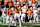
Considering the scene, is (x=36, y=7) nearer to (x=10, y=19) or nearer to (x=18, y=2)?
(x=18, y=2)

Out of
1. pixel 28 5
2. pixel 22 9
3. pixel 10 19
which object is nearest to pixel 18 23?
pixel 10 19

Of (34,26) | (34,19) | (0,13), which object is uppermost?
(0,13)

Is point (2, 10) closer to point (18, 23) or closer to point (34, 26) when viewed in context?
point (18, 23)

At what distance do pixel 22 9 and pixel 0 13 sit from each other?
702 millimetres

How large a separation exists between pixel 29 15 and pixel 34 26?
1.19ft

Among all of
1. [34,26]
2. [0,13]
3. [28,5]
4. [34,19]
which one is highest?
[28,5]

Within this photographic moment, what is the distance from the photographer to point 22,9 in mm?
2672

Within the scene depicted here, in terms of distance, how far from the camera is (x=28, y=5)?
2.68 meters

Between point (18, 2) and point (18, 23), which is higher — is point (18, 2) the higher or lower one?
the higher one

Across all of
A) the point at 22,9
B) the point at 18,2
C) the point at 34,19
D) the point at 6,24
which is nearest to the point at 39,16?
the point at 34,19

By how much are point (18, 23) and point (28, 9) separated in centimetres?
52

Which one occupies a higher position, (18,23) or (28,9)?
(28,9)

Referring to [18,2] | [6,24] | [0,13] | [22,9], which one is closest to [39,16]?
[22,9]

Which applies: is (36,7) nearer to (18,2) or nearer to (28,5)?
(28,5)
